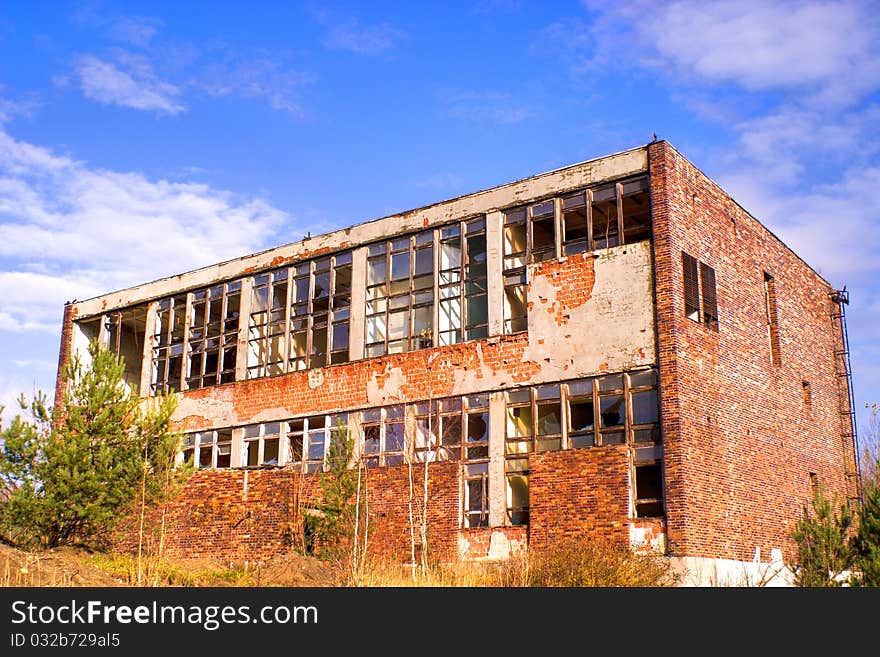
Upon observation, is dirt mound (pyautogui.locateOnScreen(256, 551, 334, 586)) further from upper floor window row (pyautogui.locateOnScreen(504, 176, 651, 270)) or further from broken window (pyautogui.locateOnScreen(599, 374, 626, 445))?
upper floor window row (pyautogui.locateOnScreen(504, 176, 651, 270))

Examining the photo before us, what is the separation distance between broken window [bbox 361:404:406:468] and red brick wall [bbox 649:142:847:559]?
7096 mm

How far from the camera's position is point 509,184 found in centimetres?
2425

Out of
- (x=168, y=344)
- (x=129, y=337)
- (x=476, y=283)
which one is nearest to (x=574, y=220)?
(x=476, y=283)

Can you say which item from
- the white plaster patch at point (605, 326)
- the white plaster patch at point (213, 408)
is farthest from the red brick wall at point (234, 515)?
the white plaster patch at point (605, 326)

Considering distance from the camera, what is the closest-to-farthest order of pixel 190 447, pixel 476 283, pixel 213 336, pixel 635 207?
pixel 635 207
pixel 476 283
pixel 190 447
pixel 213 336

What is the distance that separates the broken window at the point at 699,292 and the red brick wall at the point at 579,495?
3640mm

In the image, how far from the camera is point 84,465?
1942 cm

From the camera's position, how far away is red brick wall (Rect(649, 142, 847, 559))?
20250 mm

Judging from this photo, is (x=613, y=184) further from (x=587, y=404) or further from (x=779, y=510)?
(x=779, y=510)

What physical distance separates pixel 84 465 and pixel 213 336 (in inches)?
430

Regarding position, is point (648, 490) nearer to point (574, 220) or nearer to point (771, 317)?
point (574, 220)

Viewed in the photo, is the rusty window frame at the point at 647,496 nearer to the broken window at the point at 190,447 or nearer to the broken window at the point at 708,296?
the broken window at the point at 708,296

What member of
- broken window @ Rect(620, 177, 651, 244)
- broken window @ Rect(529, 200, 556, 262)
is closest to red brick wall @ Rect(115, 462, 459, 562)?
broken window @ Rect(529, 200, 556, 262)

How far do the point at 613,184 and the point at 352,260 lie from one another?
8276mm
